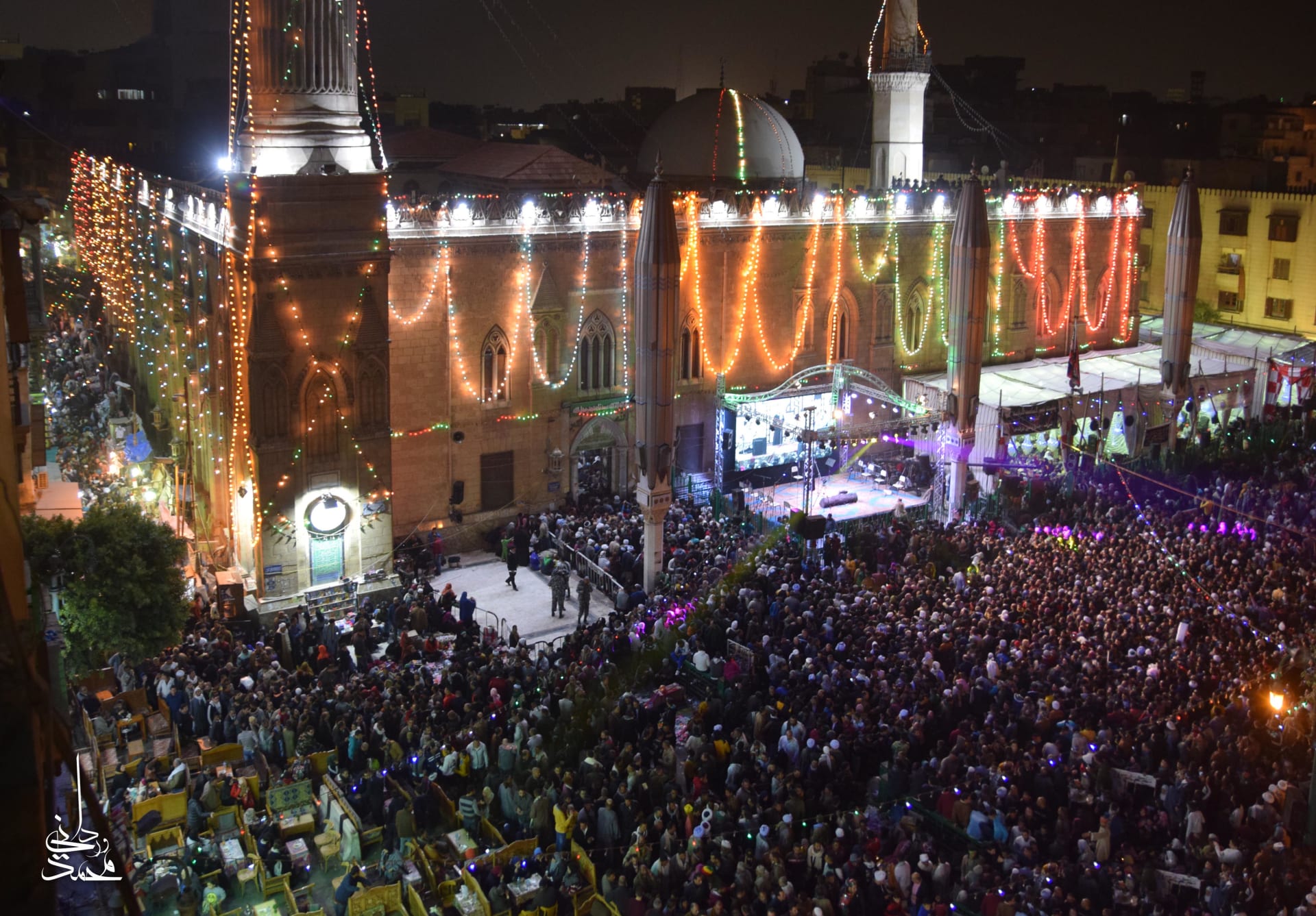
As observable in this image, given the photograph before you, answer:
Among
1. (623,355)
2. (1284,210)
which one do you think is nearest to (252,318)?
(623,355)

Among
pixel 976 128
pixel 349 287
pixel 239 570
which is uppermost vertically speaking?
pixel 976 128

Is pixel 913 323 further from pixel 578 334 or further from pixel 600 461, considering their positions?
pixel 578 334

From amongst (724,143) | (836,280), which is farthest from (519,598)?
(724,143)

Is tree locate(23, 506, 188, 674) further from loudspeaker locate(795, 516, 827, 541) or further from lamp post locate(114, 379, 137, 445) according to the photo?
lamp post locate(114, 379, 137, 445)

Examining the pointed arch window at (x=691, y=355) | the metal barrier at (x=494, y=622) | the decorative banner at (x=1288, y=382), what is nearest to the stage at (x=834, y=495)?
the pointed arch window at (x=691, y=355)

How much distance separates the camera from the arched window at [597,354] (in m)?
29.2

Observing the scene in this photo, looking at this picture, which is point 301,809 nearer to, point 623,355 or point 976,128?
point 623,355

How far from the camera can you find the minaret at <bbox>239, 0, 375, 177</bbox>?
76.7ft

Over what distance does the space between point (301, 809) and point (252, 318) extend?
10.6m

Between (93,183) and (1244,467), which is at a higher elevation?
(93,183)

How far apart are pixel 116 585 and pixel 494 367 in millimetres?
11922

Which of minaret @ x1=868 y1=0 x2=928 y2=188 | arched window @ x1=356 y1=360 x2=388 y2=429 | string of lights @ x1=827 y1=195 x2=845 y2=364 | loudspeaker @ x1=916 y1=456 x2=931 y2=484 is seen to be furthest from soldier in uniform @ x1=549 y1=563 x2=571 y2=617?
minaret @ x1=868 y1=0 x2=928 y2=188

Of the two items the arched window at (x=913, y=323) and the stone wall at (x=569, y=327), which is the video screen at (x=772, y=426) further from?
the arched window at (x=913, y=323)

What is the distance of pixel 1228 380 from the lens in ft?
110
